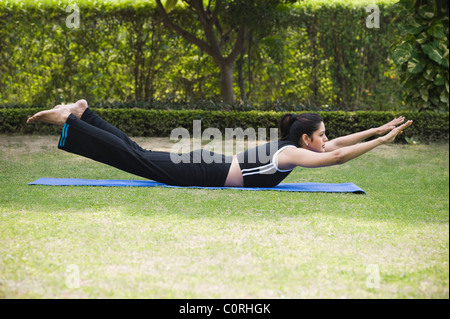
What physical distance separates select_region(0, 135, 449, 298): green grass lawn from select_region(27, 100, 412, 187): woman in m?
0.22

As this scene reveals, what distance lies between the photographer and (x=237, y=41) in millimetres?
10297

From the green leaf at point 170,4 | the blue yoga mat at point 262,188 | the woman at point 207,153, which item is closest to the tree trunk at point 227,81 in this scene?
the green leaf at point 170,4

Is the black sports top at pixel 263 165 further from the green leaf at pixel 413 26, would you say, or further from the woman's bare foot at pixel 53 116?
the green leaf at pixel 413 26

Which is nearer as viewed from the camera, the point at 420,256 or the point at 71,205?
the point at 420,256

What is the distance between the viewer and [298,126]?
482 cm

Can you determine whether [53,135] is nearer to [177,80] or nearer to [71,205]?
[177,80]

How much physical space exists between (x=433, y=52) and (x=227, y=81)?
4.94m

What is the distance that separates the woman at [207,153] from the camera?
15.5 feet

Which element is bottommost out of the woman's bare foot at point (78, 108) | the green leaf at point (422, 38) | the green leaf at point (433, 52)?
the woman's bare foot at point (78, 108)

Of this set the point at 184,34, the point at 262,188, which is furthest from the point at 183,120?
the point at 262,188

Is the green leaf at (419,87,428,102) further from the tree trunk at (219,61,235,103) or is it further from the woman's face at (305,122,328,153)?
the tree trunk at (219,61,235,103)

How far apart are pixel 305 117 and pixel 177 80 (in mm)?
6480

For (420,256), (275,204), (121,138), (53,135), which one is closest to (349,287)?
(420,256)

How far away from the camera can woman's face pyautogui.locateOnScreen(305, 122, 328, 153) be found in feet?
15.7
